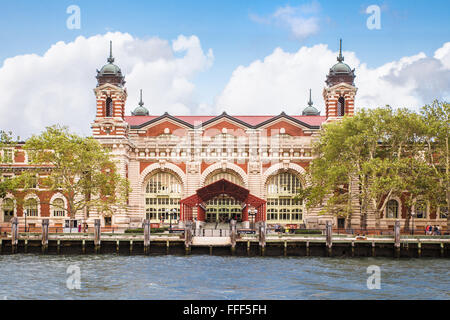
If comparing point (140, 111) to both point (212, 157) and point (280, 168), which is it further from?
point (280, 168)

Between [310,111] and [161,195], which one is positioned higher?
[310,111]

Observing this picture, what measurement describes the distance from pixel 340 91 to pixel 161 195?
91.0ft

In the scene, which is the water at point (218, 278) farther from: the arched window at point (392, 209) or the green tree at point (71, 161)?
the arched window at point (392, 209)

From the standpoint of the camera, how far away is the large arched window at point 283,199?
76.1 metres

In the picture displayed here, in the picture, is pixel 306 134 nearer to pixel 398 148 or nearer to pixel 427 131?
pixel 398 148

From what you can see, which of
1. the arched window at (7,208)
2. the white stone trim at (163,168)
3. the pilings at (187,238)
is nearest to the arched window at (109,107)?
the white stone trim at (163,168)

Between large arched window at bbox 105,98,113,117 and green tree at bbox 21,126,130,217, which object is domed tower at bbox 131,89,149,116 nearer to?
large arched window at bbox 105,98,113,117

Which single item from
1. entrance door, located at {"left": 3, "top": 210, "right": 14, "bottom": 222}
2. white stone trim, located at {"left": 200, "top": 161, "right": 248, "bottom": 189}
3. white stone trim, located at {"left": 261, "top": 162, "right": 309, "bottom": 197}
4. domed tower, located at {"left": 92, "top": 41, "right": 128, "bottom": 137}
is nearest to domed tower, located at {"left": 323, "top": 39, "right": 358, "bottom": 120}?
white stone trim, located at {"left": 261, "top": 162, "right": 309, "bottom": 197}

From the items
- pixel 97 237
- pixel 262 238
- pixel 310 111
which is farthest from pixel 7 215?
pixel 310 111
